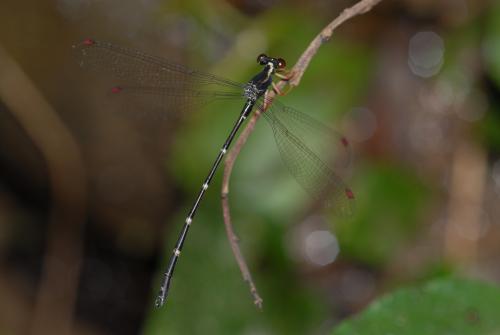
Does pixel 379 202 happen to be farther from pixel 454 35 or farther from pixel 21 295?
pixel 21 295

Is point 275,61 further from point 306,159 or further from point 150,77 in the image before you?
point 150,77

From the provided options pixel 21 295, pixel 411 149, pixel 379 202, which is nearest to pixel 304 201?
pixel 379 202

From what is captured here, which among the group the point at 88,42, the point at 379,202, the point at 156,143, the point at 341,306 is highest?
the point at 156,143

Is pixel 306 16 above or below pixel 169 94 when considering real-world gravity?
above

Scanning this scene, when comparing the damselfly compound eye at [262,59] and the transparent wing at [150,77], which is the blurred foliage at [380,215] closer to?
the transparent wing at [150,77]

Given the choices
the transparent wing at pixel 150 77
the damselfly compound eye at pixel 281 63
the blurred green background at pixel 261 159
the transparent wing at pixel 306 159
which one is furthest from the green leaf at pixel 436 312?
the blurred green background at pixel 261 159

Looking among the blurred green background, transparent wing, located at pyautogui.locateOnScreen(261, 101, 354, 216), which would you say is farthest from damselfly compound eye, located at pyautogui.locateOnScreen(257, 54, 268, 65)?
the blurred green background
